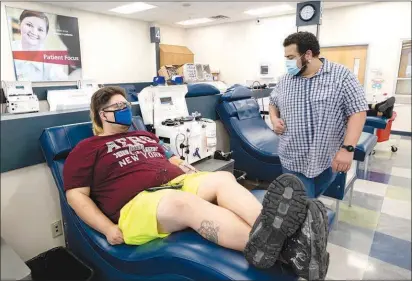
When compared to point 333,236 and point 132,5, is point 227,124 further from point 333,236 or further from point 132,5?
point 132,5

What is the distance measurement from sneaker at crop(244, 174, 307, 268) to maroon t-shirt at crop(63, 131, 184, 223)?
2.17ft

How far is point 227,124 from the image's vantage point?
311 centimetres

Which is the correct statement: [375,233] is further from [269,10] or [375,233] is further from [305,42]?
[269,10]

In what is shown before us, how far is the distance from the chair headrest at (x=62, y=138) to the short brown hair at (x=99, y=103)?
A: 0.29 ft

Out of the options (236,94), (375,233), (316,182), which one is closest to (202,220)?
(316,182)

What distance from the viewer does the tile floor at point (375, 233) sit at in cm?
166

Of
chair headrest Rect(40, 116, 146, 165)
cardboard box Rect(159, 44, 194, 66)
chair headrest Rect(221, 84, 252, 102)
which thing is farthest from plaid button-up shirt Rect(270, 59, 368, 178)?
cardboard box Rect(159, 44, 194, 66)

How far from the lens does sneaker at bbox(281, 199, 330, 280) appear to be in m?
0.96

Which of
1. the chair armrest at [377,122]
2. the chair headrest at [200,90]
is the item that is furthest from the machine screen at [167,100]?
the chair armrest at [377,122]

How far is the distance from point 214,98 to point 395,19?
485 centimetres

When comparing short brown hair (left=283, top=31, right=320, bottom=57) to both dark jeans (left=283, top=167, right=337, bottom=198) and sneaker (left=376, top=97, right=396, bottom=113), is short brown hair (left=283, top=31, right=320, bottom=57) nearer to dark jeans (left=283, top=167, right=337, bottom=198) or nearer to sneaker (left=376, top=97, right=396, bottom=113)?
dark jeans (left=283, top=167, right=337, bottom=198)

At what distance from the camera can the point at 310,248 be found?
0.96m

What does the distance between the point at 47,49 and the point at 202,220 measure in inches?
234

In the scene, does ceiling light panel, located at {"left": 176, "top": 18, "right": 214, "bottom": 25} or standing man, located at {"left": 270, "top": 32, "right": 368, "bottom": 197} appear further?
ceiling light panel, located at {"left": 176, "top": 18, "right": 214, "bottom": 25}
